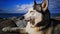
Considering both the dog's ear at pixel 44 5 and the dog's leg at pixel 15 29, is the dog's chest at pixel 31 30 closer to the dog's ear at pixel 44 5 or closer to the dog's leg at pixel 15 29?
the dog's leg at pixel 15 29

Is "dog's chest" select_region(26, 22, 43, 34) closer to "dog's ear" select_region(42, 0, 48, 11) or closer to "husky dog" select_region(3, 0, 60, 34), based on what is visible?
"husky dog" select_region(3, 0, 60, 34)

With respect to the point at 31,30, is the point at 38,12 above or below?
above

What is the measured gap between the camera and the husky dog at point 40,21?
5.40 ft

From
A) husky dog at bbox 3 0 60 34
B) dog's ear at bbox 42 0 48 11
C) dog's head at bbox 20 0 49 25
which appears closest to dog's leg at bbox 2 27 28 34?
husky dog at bbox 3 0 60 34

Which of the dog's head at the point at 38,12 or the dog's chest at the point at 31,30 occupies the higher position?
the dog's head at the point at 38,12

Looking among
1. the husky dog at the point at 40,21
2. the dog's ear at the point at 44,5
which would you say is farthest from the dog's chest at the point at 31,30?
the dog's ear at the point at 44,5

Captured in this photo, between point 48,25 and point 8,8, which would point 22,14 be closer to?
point 8,8

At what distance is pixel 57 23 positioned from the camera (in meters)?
1.67

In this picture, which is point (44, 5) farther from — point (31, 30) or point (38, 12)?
point (31, 30)

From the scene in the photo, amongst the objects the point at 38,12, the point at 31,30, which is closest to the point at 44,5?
the point at 38,12

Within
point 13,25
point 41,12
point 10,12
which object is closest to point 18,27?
point 13,25

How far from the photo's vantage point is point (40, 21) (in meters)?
1.64

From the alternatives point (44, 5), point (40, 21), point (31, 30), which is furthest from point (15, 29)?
point (44, 5)

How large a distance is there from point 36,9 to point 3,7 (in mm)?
396
